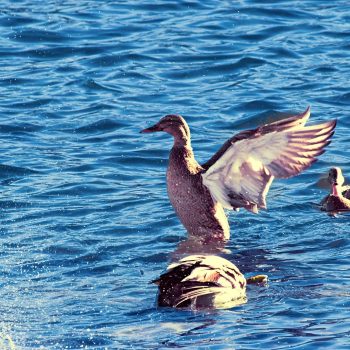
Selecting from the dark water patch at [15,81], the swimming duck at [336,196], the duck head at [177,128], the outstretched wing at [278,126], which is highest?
the outstretched wing at [278,126]

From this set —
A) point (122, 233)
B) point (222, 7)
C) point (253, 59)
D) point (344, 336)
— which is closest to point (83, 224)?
point (122, 233)

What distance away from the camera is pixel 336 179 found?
12953mm

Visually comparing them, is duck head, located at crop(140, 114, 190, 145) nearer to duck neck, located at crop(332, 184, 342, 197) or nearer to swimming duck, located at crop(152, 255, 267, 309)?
duck neck, located at crop(332, 184, 342, 197)

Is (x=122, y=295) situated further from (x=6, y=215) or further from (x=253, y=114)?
(x=253, y=114)

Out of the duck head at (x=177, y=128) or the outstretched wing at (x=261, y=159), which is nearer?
the outstretched wing at (x=261, y=159)

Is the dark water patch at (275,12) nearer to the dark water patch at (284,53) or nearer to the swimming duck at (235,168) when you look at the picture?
the dark water patch at (284,53)

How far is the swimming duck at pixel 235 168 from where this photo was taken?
36.3 feet

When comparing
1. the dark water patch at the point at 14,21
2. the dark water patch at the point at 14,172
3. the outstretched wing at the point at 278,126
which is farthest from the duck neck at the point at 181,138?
the dark water patch at the point at 14,21

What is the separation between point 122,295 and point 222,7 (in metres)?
10.5

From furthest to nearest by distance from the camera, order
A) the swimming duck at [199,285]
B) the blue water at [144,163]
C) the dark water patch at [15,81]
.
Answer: the dark water patch at [15,81] → the swimming duck at [199,285] → the blue water at [144,163]

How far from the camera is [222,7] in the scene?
19.9 meters

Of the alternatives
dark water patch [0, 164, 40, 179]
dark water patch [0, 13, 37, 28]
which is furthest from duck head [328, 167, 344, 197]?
dark water patch [0, 13, 37, 28]

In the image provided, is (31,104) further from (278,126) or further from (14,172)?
(278,126)

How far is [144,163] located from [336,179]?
2.37 metres
